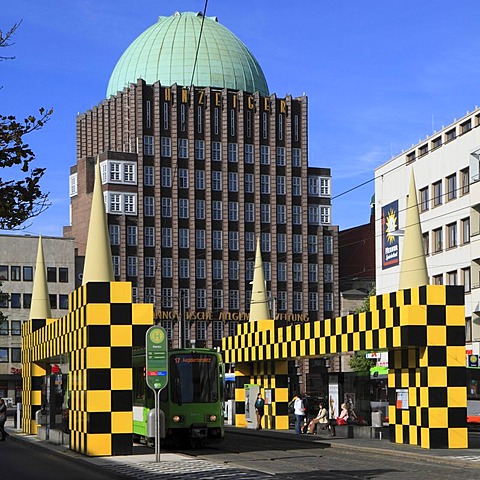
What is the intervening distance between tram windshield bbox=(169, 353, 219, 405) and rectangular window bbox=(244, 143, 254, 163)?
85.8m

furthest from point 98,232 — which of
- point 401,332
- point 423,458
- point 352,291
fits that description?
point 352,291

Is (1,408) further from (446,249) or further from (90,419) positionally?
(446,249)

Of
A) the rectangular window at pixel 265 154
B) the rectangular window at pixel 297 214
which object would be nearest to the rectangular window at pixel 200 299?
the rectangular window at pixel 297 214

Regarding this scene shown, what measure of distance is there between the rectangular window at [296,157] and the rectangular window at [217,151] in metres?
8.74

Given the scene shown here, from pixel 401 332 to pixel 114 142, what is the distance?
89756 millimetres

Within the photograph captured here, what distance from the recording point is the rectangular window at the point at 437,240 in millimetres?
72125

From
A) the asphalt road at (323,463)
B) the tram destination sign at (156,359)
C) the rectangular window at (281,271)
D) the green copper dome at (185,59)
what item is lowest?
the asphalt road at (323,463)

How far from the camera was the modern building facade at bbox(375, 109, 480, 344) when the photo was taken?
2611 inches

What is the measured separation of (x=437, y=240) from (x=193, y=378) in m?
40.8

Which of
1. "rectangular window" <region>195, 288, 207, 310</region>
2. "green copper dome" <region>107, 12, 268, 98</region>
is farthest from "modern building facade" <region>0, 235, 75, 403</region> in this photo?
"green copper dome" <region>107, 12, 268, 98</region>

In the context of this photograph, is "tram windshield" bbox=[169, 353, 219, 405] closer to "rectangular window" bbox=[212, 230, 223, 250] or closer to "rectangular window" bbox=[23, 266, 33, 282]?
"rectangular window" bbox=[23, 266, 33, 282]

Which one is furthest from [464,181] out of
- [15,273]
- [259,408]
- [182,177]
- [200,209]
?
[15,273]

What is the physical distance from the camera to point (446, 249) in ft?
233

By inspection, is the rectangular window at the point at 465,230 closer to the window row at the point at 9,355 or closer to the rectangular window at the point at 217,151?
the rectangular window at the point at 217,151
